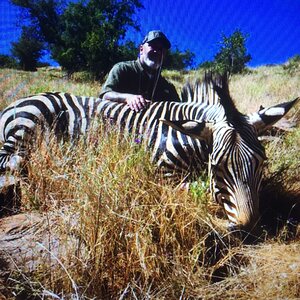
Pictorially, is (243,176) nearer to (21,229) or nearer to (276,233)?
(276,233)

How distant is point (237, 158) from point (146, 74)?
9.65 feet

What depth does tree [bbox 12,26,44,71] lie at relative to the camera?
79.7 feet

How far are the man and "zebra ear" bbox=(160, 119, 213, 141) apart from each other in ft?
6.22

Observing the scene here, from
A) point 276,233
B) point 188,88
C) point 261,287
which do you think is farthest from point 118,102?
point 261,287

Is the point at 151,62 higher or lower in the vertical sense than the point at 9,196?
higher

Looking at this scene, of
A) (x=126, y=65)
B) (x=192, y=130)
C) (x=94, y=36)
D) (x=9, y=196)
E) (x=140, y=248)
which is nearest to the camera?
(x=140, y=248)

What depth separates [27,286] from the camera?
1.42 m

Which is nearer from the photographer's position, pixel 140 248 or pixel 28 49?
pixel 140 248

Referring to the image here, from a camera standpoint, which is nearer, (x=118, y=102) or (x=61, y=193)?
(x=61, y=193)

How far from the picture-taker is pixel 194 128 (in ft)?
7.42

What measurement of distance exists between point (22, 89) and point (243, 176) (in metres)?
7.03

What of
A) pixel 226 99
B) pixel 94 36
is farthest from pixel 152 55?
pixel 94 36

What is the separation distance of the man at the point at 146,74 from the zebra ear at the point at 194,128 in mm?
1897

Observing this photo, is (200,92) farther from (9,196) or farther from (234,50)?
(234,50)
